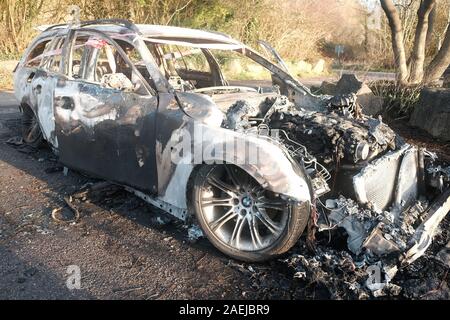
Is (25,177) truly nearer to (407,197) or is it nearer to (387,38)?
(407,197)

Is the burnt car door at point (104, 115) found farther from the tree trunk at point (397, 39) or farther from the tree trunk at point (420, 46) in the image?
the tree trunk at point (420, 46)

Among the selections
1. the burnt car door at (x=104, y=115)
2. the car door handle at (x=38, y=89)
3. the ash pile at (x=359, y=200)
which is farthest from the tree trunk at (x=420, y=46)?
the car door handle at (x=38, y=89)

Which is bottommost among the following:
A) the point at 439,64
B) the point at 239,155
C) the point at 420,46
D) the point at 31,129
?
the point at 31,129

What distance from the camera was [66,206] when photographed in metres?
4.30

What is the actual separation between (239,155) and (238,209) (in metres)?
0.49

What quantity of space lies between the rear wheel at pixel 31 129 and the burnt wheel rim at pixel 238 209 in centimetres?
335

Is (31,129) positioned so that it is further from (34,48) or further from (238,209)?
(238,209)

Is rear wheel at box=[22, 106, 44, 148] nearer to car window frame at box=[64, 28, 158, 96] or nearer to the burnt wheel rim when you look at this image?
car window frame at box=[64, 28, 158, 96]

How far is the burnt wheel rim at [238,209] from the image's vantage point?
3.29 metres

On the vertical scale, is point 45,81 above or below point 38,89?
above

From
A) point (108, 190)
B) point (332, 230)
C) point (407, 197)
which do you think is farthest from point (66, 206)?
point (407, 197)

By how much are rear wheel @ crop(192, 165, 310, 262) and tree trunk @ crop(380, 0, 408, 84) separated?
5.65 m

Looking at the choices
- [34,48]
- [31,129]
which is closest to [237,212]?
[31,129]

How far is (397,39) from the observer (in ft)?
26.8
